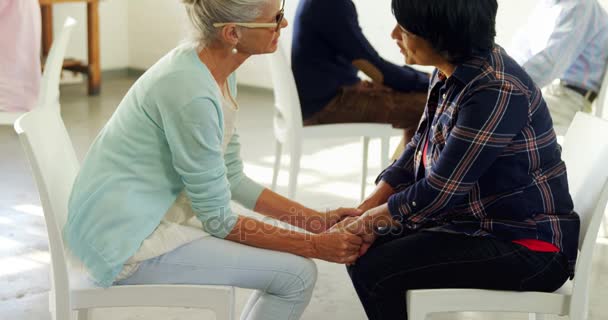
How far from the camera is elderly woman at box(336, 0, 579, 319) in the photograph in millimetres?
1699

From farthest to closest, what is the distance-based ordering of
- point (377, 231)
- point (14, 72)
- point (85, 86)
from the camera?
point (85, 86)
point (14, 72)
point (377, 231)

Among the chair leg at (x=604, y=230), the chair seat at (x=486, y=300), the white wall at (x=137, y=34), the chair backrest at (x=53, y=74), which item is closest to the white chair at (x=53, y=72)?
the chair backrest at (x=53, y=74)

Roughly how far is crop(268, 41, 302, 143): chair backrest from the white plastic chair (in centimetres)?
139

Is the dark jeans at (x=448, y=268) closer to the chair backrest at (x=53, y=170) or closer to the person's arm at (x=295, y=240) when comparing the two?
the person's arm at (x=295, y=240)

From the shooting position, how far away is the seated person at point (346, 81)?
3.24 metres

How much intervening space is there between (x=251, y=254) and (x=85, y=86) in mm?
4754

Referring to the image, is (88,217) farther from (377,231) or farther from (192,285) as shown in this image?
(377,231)

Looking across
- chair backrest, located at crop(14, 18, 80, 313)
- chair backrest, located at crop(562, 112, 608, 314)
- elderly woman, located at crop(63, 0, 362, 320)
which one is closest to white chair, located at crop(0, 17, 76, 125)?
chair backrest, located at crop(14, 18, 80, 313)

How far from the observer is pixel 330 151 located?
4.69 metres

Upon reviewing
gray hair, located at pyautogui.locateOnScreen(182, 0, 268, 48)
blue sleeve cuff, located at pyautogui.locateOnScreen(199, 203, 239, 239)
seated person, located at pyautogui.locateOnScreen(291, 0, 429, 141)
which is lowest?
seated person, located at pyautogui.locateOnScreen(291, 0, 429, 141)

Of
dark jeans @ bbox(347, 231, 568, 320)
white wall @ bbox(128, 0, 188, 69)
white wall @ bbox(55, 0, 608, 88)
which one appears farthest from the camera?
white wall @ bbox(128, 0, 188, 69)

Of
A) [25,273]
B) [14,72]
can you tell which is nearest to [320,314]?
[25,273]

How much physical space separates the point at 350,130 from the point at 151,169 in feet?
5.39

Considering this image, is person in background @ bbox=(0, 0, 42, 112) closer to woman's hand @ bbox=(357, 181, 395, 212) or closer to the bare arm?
the bare arm
